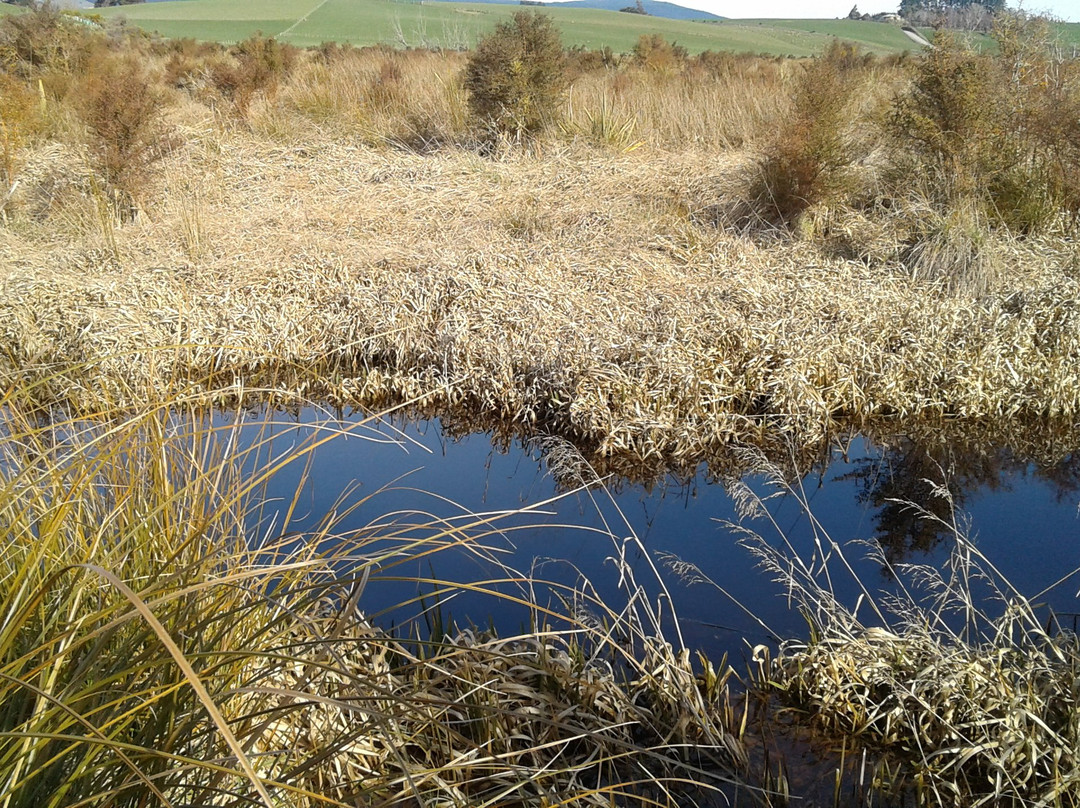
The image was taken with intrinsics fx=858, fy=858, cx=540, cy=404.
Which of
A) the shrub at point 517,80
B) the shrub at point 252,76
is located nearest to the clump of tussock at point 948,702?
the shrub at point 517,80

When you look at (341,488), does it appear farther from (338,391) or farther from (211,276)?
(211,276)

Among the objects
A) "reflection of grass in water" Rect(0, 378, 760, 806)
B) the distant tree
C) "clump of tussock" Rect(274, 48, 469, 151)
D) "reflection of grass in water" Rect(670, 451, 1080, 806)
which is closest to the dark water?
"reflection of grass in water" Rect(0, 378, 760, 806)

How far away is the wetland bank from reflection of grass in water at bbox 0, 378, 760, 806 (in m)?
0.02

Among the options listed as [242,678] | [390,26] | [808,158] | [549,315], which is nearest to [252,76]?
[808,158]

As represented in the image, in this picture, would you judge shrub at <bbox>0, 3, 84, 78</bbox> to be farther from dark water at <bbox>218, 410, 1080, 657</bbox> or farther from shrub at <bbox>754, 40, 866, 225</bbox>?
dark water at <bbox>218, 410, 1080, 657</bbox>

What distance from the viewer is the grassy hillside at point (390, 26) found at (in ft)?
109

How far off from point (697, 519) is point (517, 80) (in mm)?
6495

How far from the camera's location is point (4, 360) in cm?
482

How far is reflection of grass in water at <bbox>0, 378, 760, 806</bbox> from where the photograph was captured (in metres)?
1.18

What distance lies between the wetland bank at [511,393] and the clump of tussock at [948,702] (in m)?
0.02

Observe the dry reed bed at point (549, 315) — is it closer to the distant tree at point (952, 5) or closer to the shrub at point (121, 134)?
the shrub at point (121, 134)

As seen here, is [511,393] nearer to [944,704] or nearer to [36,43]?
[944,704]

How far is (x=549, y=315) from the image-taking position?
4.88 meters

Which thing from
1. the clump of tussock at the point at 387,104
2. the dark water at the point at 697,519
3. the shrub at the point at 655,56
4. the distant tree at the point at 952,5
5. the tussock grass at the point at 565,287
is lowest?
the dark water at the point at 697,519
